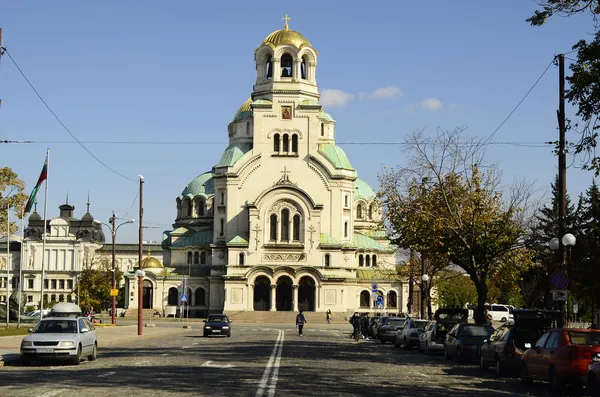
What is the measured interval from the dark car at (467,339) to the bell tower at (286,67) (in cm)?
7566

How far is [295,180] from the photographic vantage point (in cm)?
10719

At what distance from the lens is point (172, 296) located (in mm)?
111375

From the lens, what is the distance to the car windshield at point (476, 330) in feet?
112

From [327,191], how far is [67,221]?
234 feet

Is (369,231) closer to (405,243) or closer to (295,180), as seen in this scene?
(295,180)

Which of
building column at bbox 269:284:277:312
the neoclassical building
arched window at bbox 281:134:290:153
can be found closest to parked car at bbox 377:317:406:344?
the neoclassical building

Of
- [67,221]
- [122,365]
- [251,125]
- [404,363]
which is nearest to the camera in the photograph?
[122,365]

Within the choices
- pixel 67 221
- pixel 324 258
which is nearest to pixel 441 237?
pixel 324 258

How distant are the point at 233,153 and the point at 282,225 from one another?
11.4 m

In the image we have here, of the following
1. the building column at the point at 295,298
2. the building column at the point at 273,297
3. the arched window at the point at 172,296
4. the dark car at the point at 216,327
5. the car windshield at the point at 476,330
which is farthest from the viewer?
the arched window at the point at 172,296

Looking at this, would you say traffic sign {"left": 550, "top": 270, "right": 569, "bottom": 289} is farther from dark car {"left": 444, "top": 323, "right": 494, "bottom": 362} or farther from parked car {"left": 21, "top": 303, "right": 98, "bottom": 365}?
parked car {"left": 21, "top": 303, "right": 98, "bottom": 365}

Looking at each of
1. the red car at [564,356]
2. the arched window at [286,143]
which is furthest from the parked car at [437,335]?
the arched window at [286,143]

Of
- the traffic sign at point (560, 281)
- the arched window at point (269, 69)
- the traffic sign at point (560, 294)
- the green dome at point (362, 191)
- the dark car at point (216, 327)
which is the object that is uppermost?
the arched window at point (269, 69)

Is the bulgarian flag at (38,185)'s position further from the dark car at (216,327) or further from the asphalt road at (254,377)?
the asphalt road at (254,377)
